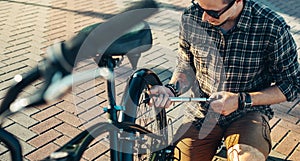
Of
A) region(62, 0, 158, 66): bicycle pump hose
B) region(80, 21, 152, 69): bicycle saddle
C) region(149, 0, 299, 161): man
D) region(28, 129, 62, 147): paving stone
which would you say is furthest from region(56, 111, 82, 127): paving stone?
region(62, 0, 158, 66): bicycle pump hose

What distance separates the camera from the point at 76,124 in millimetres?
3439

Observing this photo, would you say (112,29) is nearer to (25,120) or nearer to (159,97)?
(159,97)

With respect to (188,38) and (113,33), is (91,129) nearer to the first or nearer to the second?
(113,33)

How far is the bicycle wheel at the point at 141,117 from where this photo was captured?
1.68 meters

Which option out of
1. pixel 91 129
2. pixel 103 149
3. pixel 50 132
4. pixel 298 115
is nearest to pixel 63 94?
pixel 91 129

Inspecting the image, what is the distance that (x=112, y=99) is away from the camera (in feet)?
5.53

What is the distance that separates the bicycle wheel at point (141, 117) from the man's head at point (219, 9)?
1.31 feet

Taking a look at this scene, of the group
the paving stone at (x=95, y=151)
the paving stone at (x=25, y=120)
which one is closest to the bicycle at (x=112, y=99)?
the paving stone at (x=95, y=151)

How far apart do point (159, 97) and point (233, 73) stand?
498 millimetres

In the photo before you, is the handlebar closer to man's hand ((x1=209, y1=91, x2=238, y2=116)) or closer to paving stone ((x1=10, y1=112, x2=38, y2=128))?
man's hand ((x1=209, y1=91, x2=238, y2=116))

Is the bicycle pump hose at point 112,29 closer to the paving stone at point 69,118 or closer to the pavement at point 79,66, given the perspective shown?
the pavement at point 79,66

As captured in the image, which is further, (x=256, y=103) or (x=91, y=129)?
(x=256, y=103)

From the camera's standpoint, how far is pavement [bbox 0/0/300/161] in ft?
9.95

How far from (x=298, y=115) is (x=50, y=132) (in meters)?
2.04
